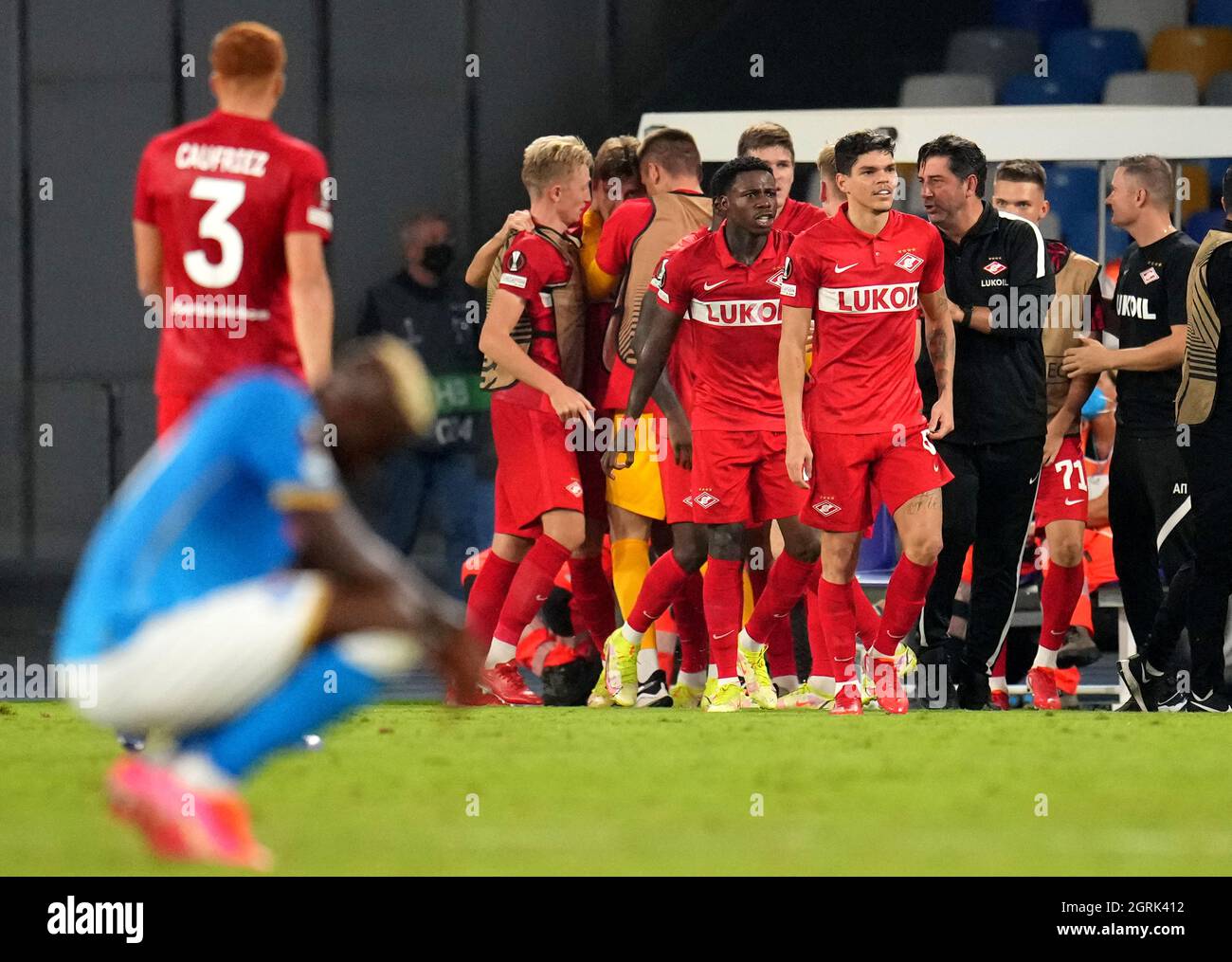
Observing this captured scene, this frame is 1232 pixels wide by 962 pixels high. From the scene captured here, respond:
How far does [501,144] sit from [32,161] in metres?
2.84

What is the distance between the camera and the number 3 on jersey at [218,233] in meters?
6.75

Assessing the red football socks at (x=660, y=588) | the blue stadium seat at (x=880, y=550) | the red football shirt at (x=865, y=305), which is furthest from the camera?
the blue stadium seat at (x=880, y=550)

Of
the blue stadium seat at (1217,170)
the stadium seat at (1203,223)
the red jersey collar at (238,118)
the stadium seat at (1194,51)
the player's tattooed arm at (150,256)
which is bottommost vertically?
the player's tattooed arm at (150,256)

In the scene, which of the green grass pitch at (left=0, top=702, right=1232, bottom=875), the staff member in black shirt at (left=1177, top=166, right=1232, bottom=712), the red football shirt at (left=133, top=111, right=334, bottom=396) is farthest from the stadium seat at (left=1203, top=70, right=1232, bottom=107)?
the red football shirt at (left=133, top=111, right=334, bottom=396)

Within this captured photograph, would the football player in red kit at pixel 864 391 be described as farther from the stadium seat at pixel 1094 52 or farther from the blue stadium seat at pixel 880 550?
the stadium seat at pixel 1094 52

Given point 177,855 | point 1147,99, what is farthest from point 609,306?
point 177,855

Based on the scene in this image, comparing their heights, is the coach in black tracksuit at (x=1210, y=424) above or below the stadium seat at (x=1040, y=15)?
below

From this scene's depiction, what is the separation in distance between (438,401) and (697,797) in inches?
273

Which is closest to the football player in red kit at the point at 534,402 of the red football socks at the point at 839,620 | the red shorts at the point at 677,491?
the red shorts at the point at 677,491

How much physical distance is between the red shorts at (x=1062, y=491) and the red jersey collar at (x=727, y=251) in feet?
5.18

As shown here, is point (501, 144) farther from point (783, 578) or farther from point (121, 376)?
point (783, 578)

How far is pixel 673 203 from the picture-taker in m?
Result: 9.72

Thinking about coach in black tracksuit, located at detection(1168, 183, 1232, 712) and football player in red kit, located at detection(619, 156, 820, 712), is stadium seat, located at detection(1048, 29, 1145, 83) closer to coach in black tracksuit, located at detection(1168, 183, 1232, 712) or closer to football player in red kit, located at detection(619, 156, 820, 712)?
coach in black tracksuit, located at detection(1168, 183, 1232, 712)
